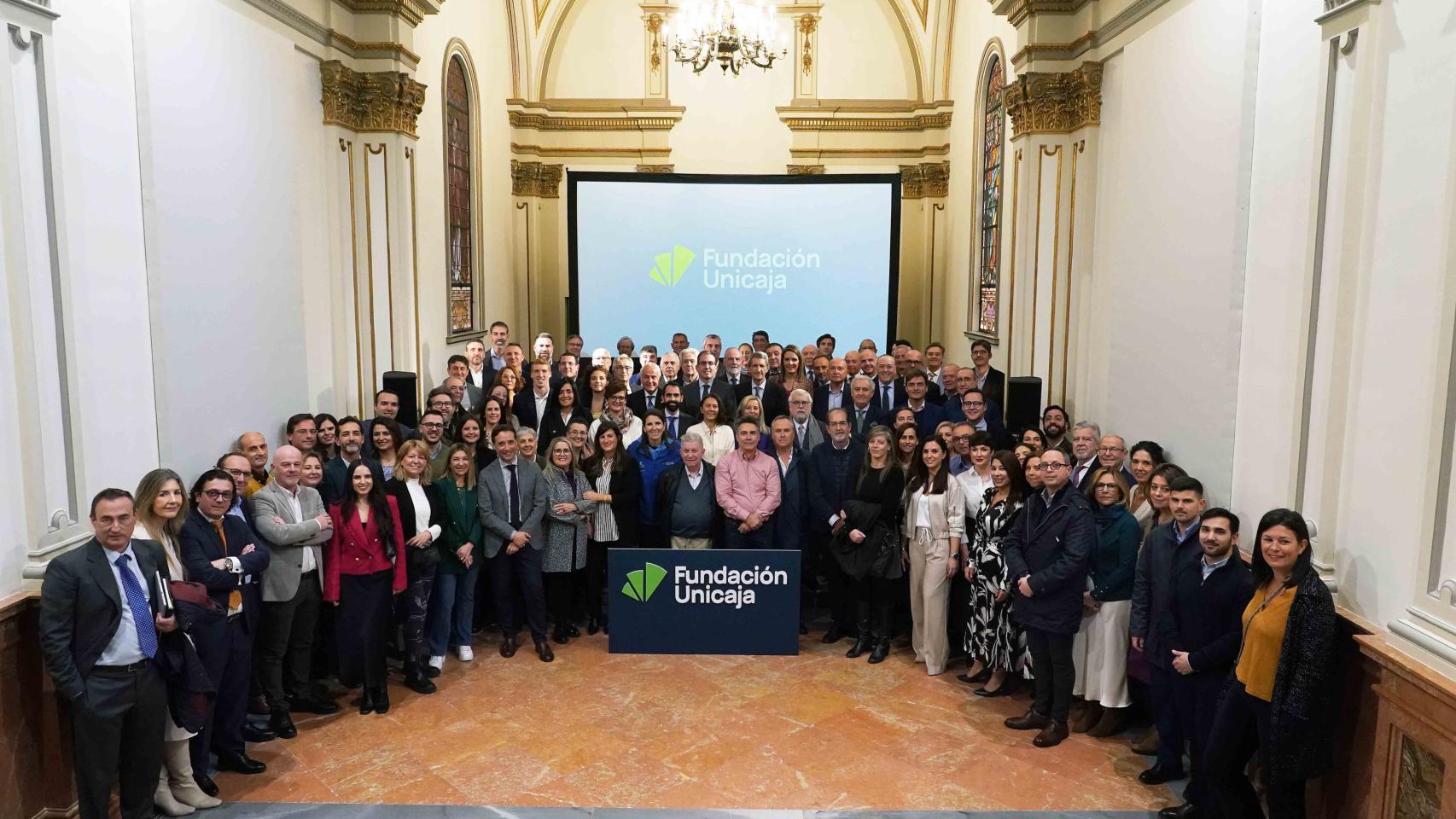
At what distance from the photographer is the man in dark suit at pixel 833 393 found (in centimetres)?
844

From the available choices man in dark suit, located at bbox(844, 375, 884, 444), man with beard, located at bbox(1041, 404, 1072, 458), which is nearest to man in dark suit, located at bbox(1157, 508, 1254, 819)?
man with beard, located at bbox(1041, 404, 1072, 458)

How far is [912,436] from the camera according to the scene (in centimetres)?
660

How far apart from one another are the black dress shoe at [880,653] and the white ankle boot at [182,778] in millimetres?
3830

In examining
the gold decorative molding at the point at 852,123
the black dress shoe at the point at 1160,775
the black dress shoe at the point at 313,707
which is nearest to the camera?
the black dress shoe at the point at 1160,775

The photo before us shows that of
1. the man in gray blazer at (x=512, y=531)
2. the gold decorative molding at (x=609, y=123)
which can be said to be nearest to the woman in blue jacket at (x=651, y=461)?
the man in gray blazer at (x=512, y=531)

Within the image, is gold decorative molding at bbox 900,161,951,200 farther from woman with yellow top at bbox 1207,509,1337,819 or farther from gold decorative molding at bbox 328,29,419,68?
woman with yellow top at bbox 1207,509,1337,819

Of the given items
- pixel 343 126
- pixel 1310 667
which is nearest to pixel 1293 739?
pixel 1310 667

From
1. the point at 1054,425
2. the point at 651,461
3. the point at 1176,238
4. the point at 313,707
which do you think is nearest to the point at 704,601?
the point at 651,461

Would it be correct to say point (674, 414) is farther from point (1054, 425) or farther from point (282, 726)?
point (282, 726)

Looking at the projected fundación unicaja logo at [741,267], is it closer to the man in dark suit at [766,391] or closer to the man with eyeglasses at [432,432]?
the man in dark suit at [766,391]

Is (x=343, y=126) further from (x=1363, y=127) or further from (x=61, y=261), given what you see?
(x=1363, y=127)

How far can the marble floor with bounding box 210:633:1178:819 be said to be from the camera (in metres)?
5.02

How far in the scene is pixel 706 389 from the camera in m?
8.80

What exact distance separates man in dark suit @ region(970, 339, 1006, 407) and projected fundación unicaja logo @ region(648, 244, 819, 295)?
12.6 ft
